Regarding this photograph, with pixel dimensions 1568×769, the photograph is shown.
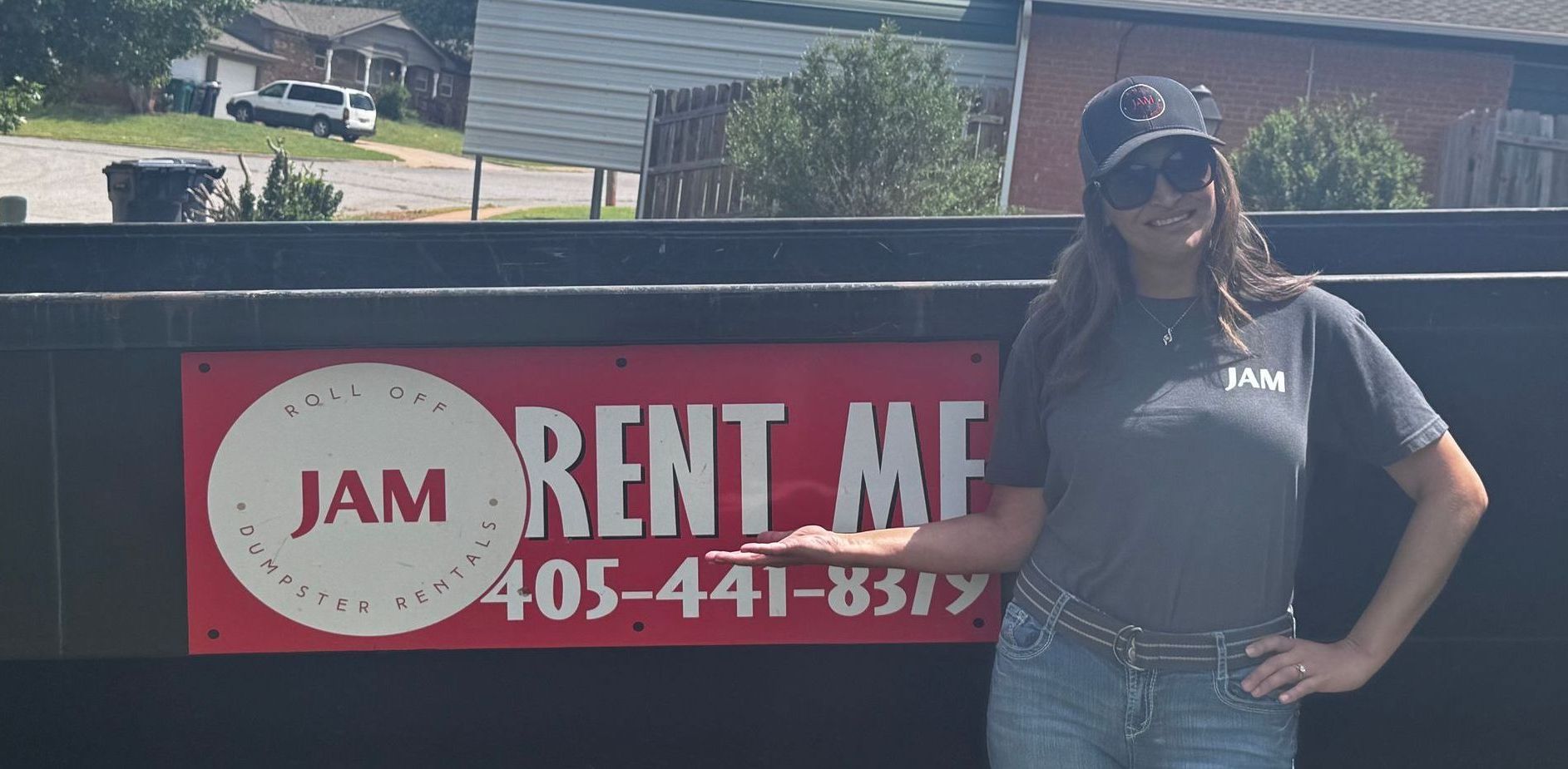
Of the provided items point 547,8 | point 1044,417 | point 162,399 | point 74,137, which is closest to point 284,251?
point 162,399

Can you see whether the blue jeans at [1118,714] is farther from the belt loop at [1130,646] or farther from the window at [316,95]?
the window at [316,95]

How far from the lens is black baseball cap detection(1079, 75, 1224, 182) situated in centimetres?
198

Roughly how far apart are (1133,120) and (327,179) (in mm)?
28953

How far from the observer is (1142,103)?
6.55ft

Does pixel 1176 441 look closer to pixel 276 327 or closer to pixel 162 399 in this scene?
pixel 276 327

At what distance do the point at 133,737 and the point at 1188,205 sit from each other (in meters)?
1.83

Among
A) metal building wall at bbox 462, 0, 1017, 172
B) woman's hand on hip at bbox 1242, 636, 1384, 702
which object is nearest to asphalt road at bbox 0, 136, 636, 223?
metal building wall at bbox 462, 0, 1017, 172

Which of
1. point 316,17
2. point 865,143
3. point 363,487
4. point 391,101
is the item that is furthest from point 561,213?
point 316,17

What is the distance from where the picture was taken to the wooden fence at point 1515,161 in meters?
12.8

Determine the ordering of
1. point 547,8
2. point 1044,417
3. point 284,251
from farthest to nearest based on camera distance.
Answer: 1. point 547,8
2. point 284,251
3. point 1044,417

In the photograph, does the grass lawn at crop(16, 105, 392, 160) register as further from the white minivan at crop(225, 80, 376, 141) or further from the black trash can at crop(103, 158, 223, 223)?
the black trash can at crop(103, 158, 223, 223)

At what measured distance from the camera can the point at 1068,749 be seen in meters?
1.96

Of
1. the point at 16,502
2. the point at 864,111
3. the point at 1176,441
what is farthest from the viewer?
the point at 864,111

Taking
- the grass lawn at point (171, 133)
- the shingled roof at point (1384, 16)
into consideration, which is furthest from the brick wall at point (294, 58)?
the shingled roof at point (1384, 16)
